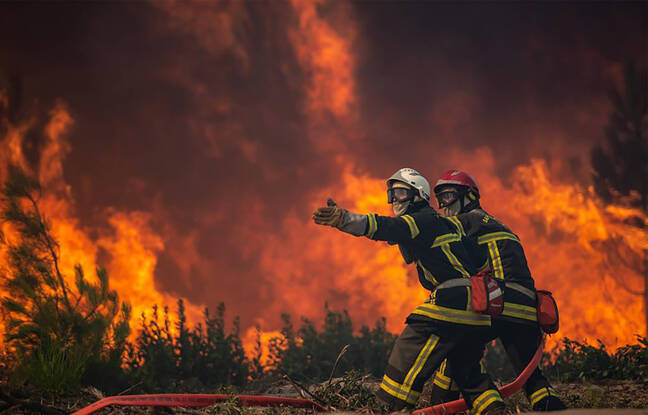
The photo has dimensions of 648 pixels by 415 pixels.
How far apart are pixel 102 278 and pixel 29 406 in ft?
16.6

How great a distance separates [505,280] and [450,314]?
89cm

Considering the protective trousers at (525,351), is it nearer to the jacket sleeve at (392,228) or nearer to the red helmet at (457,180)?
the jacket sleeve at (392,228)

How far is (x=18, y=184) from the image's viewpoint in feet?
33.3

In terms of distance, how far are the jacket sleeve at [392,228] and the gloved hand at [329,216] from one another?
10.7 inches

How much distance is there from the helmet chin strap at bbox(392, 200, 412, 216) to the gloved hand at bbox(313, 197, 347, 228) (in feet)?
A: 3.28

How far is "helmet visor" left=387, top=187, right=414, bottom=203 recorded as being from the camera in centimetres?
613

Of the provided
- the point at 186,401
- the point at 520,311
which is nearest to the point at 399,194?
the point at 520,311

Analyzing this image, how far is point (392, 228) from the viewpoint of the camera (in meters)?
5.54

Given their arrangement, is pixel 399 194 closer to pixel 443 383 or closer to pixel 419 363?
pixel 419 363

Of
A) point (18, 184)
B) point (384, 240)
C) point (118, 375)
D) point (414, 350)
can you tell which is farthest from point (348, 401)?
point (18, 184)

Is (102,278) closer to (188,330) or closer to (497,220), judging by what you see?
(188,330)

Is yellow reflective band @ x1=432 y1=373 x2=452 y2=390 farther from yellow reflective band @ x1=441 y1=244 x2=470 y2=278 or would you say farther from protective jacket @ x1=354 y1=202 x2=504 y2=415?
yellow reflective band @ x1=441 y1=244 x2=470 y2=278

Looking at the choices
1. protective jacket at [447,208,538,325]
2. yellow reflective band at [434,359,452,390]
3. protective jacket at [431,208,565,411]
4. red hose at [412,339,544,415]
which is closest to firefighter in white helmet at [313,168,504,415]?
red hose at [412,339,544,415]

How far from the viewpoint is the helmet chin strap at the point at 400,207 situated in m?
6.17
